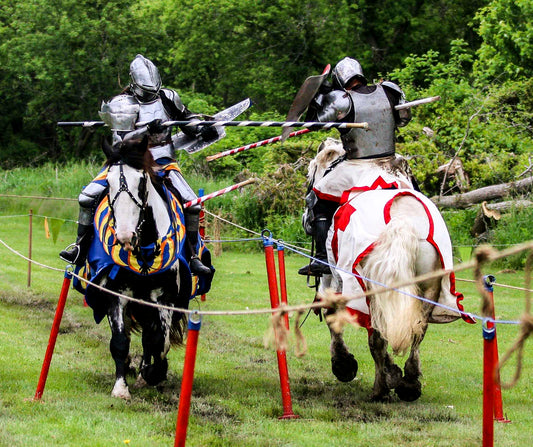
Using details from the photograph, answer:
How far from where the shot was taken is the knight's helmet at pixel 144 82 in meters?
7.49

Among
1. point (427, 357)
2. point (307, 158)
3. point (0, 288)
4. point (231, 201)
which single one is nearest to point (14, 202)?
point (231, 201)

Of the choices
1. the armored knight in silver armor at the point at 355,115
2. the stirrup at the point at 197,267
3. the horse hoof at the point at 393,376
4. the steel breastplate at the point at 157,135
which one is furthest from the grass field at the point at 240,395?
the steel breastplate at the point at 157,135

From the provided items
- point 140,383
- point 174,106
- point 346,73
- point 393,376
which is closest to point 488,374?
point 393,376

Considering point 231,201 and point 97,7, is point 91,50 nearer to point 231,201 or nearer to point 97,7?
point 97,7

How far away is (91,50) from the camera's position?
91.0 ft

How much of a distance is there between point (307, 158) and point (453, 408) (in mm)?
11887

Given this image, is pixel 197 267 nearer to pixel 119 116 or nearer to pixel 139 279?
pixel 139 279

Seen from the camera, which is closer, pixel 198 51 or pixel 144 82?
pixel 144 82

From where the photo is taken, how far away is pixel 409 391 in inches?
262

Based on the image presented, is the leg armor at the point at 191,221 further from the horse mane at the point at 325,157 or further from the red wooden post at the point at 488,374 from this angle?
the red wooden post at the point at 488,374

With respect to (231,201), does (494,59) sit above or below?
above

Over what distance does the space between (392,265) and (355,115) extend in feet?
5.23

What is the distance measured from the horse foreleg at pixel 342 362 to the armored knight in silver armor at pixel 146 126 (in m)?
1.26

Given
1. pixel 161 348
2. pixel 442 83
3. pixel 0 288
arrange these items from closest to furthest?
pixel 161 348
pixel 0 288
pixel 442 83
